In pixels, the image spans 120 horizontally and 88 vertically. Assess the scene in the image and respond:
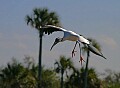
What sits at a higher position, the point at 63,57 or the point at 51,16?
the point at 51,16

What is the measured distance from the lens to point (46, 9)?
50.2 m

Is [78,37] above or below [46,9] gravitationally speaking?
below

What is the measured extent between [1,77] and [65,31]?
105 feet

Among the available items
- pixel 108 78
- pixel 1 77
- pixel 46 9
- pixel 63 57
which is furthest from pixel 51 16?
pixel 108 78

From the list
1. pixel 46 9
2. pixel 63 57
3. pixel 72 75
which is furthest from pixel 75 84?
pixel 46 9

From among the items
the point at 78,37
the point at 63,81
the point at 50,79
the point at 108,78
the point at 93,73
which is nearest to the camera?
the point at 78,37

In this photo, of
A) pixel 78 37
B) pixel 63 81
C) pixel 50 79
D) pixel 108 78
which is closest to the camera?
pixel 78 37

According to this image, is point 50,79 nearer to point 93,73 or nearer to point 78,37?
point 93,73

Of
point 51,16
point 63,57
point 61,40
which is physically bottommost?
point 61,40

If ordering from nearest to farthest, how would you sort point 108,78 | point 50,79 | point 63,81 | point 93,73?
point 93,73, point 63,81, point 50,79, point 108,78

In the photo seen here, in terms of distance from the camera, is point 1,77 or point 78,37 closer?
point 78,37

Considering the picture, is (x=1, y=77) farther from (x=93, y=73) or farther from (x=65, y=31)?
(x=65, y=31)

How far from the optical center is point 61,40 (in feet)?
52.5

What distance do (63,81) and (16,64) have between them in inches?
218
